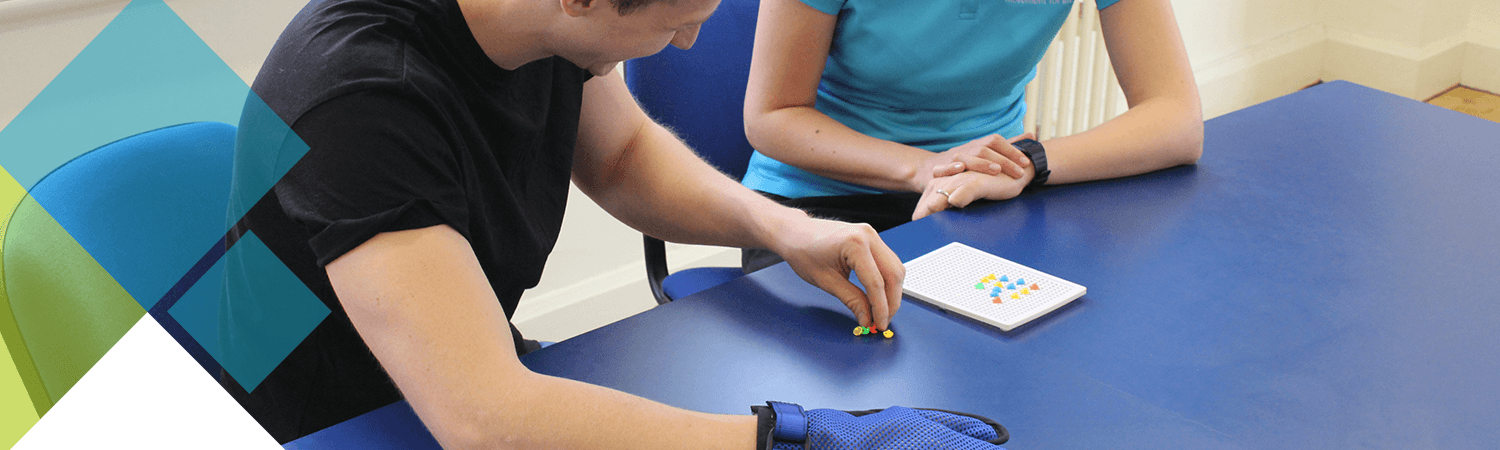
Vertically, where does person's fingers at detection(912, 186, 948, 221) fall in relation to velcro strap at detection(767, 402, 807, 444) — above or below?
below

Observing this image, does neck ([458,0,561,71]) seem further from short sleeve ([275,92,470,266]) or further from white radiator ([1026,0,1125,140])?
white radiator ([1026,0,1125,140])

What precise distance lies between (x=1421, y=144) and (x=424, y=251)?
1.28 meters

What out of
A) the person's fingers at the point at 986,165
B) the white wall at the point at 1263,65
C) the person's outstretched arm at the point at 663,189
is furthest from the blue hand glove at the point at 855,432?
the white wall at the point at 1263,65

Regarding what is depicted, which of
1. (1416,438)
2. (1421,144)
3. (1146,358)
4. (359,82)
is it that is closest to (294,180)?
(359,82)

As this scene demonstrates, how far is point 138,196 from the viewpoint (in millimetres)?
955

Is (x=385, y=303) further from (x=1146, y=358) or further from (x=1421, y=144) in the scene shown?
(x=1421, y=144)

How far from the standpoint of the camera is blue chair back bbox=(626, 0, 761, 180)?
1514 mm

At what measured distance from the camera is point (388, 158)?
0.73m

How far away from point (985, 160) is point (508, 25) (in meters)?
0.62

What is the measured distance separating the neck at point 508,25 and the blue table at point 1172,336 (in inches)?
9.8

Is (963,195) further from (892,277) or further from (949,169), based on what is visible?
(892,277)
